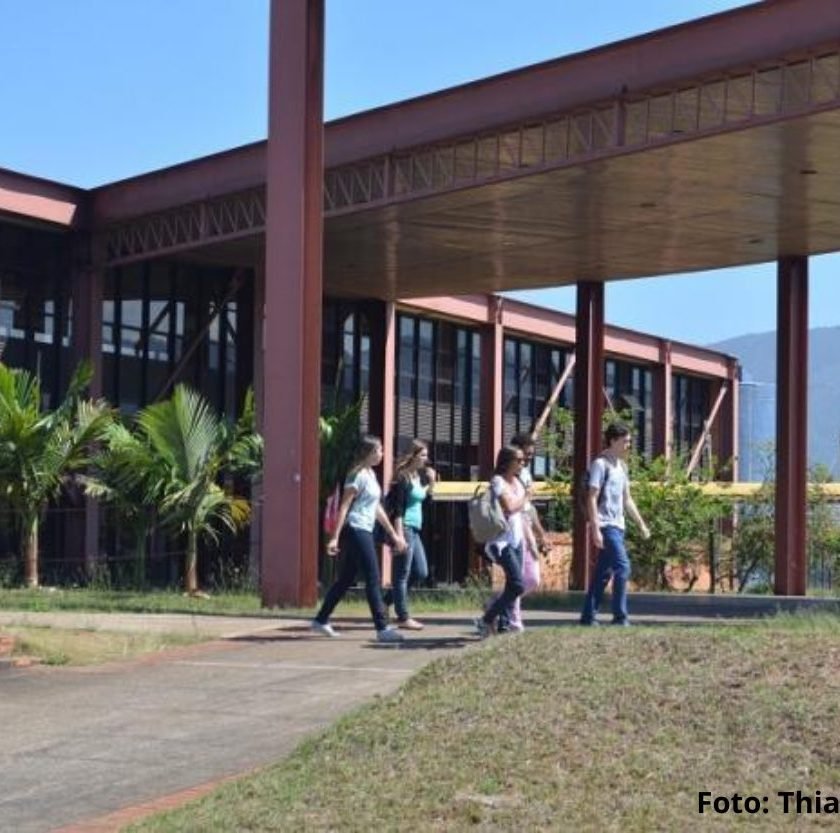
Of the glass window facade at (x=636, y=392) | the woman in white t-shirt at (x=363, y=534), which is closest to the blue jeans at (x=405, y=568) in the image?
the woman in white t-shirt at (x=363, y=534)

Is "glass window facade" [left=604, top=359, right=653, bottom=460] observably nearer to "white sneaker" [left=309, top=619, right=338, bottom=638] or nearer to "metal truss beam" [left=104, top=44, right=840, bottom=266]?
"metal truss beam" [left=104, top=44, right=840, bottom=266]

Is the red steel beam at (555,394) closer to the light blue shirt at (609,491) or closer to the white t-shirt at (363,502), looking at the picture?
the light blue shirt at (609,491)

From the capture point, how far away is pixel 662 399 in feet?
141

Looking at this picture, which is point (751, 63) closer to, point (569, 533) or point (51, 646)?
point (51, 646)

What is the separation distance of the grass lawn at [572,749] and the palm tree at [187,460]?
42.0 feet

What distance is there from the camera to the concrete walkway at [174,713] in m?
→ 7.11

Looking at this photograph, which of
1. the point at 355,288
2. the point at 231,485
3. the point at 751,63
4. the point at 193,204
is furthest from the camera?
the point at 355,288

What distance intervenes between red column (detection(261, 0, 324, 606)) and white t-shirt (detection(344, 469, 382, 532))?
11.6ft

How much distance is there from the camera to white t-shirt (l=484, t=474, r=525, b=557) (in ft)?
37.1

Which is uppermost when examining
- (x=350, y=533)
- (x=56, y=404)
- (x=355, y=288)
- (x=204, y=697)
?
(x=355, y=288)

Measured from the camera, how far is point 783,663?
7.43 metres

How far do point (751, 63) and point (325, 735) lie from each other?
11.1 meters

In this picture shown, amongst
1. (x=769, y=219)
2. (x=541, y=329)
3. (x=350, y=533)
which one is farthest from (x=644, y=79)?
(x=541, y=329)

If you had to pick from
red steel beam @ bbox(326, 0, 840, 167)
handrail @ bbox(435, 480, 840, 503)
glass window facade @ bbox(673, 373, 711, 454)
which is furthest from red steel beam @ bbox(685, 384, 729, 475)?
red steel beam @ bbox(326, 0, 840, 167)
